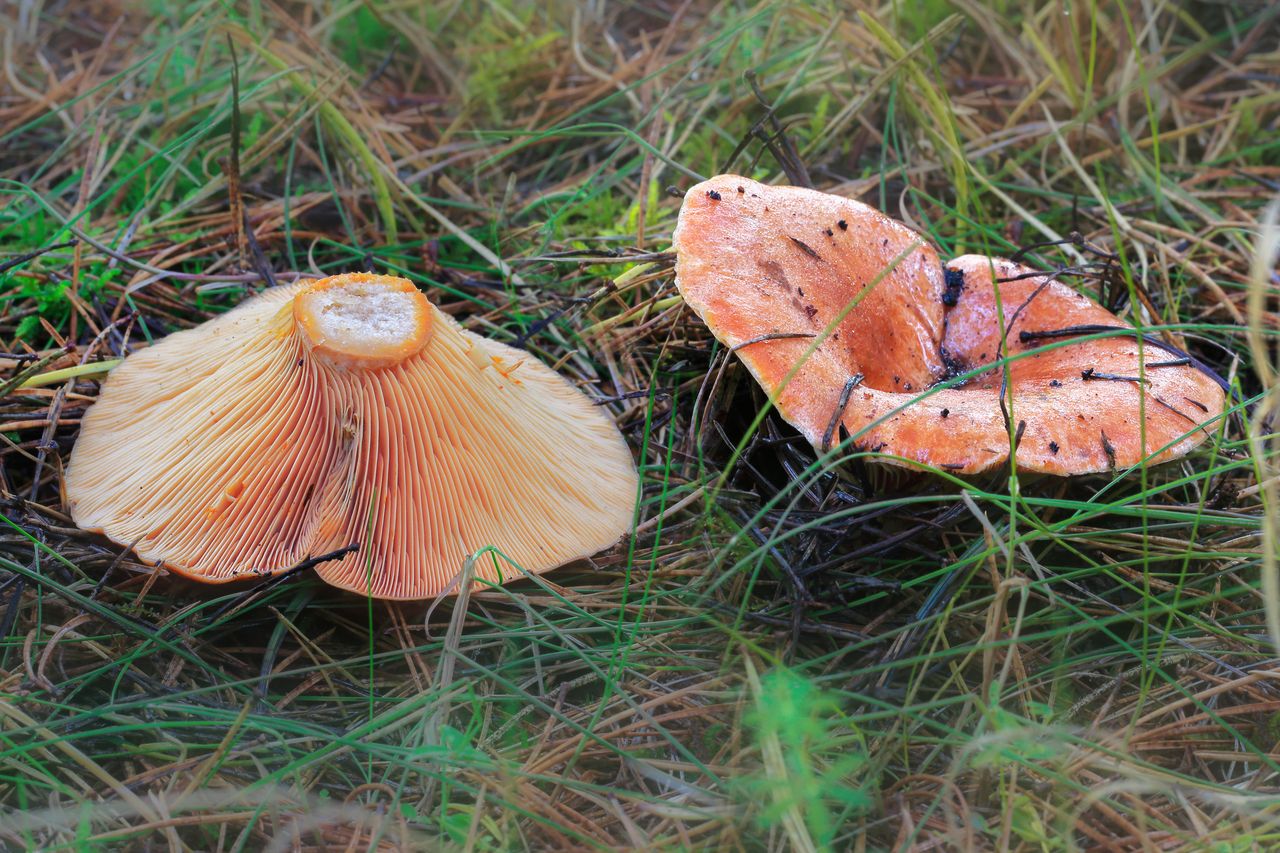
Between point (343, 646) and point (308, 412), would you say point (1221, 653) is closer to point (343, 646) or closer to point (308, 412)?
point (343, 646)

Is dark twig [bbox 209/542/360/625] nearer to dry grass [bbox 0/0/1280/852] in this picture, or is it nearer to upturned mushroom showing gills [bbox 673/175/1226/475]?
dry grass [bbox 0/0/1280/852]

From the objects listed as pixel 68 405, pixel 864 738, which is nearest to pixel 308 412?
pixel 68 405

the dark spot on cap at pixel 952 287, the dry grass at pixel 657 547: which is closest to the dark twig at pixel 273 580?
the dry grass at pixel 657 547

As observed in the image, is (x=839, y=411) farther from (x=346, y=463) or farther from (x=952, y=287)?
(x=346, y=463)

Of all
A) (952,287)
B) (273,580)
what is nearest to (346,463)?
(273,580)

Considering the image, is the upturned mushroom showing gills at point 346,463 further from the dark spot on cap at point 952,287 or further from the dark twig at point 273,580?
the dark spot on cap at point 952,287

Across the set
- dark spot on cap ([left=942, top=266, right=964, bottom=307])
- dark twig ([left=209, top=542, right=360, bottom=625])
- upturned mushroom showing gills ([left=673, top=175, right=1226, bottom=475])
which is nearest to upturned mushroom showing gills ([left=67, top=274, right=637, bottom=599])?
dark twig ([left=209, top=542, right=360, bottom=625])
